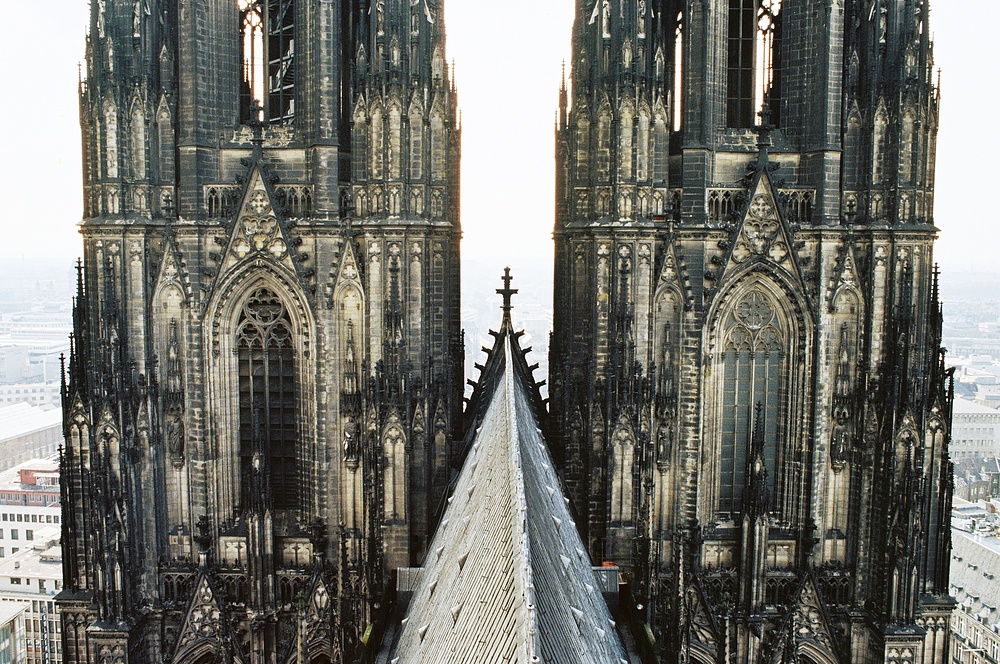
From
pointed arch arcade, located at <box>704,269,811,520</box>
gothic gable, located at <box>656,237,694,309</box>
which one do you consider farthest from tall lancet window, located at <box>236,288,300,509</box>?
pointed arch arcade, located at <box>704,269,811,520</box>

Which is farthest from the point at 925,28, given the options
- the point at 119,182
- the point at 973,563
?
the point at 973,563

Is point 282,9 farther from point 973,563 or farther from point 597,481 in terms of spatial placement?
point 973,563

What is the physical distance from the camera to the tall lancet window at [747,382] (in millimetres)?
31906

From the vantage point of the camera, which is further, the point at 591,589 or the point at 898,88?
the point at 898,88

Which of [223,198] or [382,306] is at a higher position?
[223,198]

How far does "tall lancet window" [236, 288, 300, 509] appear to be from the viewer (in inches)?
1257

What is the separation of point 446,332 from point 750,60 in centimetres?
1407

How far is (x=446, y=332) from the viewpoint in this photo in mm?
32594

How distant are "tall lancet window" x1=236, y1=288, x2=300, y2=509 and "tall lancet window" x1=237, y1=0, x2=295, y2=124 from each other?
21.5ft

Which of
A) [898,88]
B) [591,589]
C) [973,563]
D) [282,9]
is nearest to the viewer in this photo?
[591,589]

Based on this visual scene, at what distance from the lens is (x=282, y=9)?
32.4 meters

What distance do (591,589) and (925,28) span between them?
21.3 m

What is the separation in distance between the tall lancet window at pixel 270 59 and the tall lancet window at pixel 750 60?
15.1 m

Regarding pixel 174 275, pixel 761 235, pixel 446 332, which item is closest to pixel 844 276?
pixel 761 235
